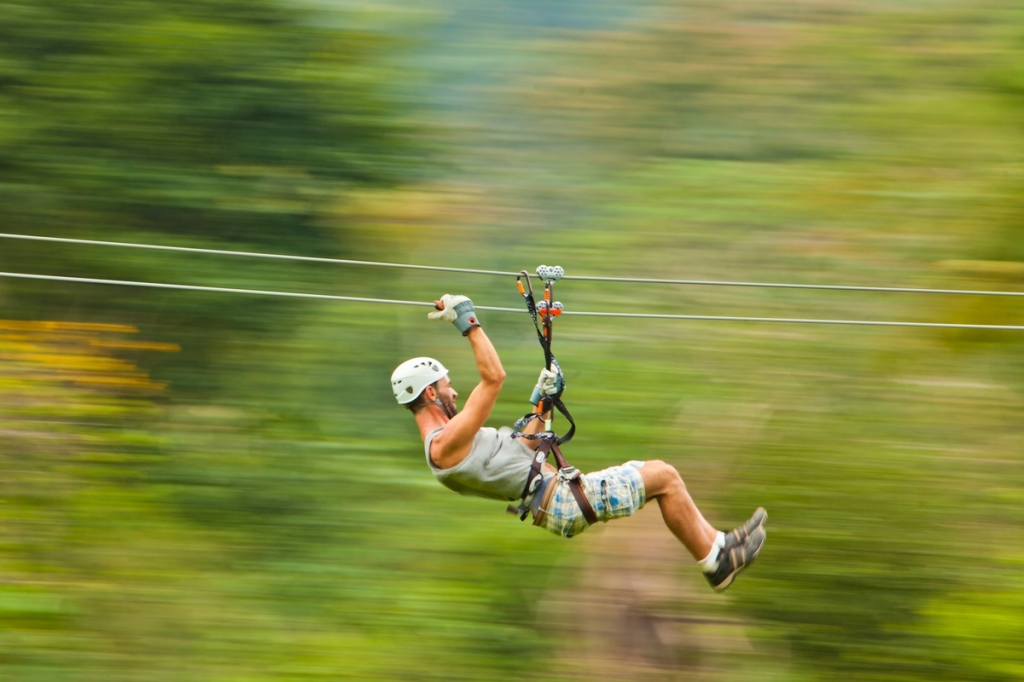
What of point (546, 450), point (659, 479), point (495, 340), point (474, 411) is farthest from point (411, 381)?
point (495, 340)

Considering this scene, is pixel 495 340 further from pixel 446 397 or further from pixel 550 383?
pixel 550 383

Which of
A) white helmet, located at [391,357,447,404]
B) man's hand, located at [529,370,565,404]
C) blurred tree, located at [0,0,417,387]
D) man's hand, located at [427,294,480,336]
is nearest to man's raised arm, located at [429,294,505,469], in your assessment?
man's hand, located at [427,294,480,336]

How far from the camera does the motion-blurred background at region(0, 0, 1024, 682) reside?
21.2ft

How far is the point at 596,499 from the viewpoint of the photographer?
4113 mm

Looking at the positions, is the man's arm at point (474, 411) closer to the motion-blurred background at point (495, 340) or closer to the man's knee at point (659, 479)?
the man's knee at point (659, 479)

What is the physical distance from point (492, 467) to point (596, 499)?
0.42 m

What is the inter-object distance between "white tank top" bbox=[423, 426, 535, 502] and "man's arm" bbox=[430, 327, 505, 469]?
4 centimetres

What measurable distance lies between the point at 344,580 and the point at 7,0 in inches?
175

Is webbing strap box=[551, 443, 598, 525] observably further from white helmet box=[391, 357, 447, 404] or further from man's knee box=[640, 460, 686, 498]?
white helmet box=[391, 357, 447, 404]

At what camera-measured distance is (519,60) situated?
26.8 ft

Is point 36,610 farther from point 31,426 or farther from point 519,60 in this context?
point 519,60

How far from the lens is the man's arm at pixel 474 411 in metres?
3.89

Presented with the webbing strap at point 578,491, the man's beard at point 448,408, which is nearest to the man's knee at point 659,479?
the webbing strap at point 578,491

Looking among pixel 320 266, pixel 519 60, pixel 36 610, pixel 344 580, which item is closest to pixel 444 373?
pixel 344 580
